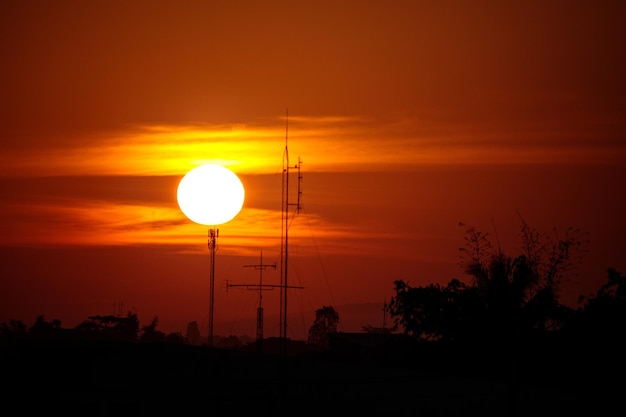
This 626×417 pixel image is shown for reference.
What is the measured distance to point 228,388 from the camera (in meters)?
27.4

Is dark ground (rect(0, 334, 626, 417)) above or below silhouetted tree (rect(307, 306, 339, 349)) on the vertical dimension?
below

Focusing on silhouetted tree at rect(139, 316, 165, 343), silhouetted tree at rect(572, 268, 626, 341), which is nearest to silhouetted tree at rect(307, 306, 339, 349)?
silhouetted tree at rect(139, 316, 165, 343)

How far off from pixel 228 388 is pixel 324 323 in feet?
280

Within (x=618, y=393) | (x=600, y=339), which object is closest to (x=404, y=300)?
(x=600, y=339)

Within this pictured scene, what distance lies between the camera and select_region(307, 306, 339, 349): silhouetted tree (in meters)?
111

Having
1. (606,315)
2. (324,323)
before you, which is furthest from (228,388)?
(324,323)

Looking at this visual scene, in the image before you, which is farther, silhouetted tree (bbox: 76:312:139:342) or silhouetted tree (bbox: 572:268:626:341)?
silhouetted tree (bbox: 76:312:139:342)

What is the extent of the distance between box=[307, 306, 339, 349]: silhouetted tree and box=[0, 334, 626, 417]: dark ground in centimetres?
7385

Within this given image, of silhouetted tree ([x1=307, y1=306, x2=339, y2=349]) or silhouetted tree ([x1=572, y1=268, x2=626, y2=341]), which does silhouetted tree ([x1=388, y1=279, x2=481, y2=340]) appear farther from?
silhouetted tree ([x1=307, y1=306, x2=339, y2=349])

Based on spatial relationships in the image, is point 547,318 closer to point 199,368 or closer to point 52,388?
point 199,368

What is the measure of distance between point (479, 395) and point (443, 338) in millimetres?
19751

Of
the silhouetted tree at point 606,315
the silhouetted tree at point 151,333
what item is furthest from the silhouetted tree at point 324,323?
the silhouetted tree at point 606,315

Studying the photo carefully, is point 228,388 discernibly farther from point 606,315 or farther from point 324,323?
point 324,323

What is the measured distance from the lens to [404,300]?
52.7 m
